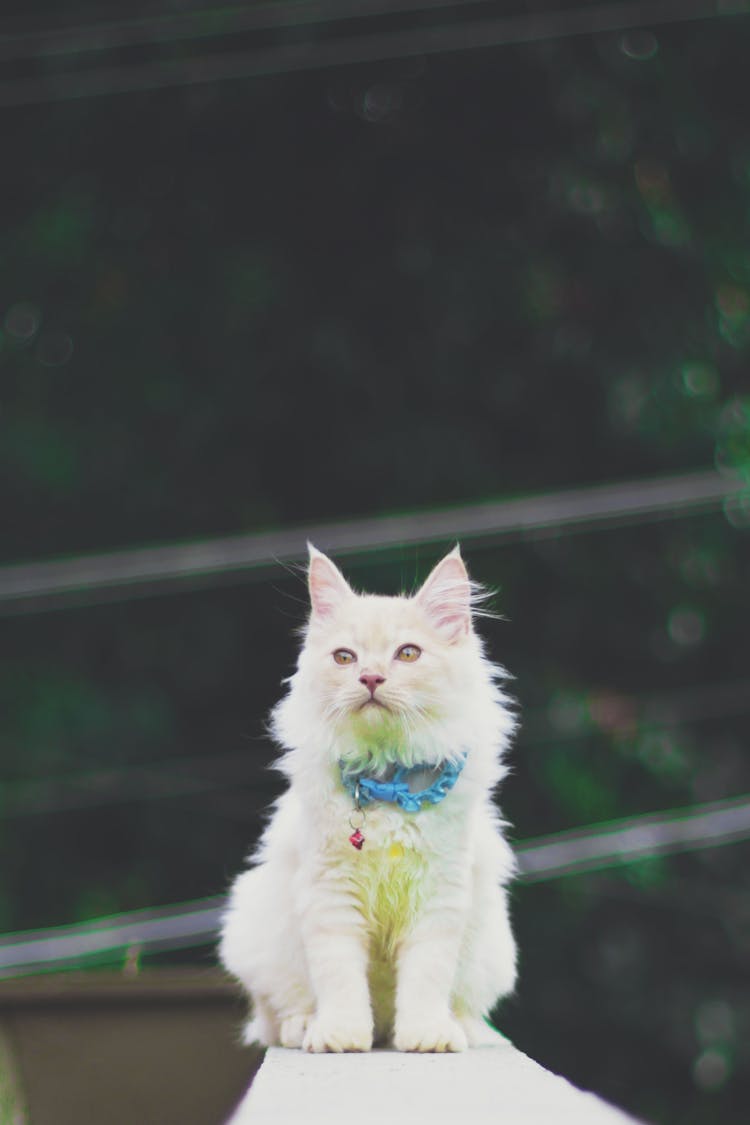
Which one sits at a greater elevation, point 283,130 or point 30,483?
point 283,130

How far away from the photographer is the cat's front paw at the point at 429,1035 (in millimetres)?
1442

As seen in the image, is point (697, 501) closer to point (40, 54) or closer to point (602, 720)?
point (602, 720)

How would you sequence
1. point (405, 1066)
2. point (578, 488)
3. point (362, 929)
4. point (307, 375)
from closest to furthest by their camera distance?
point (405, 1066) < point (362, 929) < point (578, 488) < point (307, 375)

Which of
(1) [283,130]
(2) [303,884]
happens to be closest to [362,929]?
(2) [303,884]

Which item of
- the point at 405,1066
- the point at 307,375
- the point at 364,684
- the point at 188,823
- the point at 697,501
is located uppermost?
the point at 307,375

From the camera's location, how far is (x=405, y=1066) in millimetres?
1336

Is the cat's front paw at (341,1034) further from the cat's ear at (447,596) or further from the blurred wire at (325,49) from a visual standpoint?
the blurred wire at (325,49)

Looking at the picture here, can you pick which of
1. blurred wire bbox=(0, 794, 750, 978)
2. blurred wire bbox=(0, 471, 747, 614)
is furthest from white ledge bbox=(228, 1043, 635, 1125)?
blurred wire bbox=(0, 471, 747, 614)

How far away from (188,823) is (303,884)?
269 centimetres

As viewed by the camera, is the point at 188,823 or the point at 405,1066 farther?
the point at 188,823

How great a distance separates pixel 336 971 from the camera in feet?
4.84

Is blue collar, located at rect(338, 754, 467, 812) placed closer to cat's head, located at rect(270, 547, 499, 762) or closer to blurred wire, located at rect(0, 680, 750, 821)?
cat's head, located at rect(270, 547, 499, 762)

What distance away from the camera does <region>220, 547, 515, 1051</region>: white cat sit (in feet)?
4.86

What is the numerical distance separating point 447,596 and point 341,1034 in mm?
486
